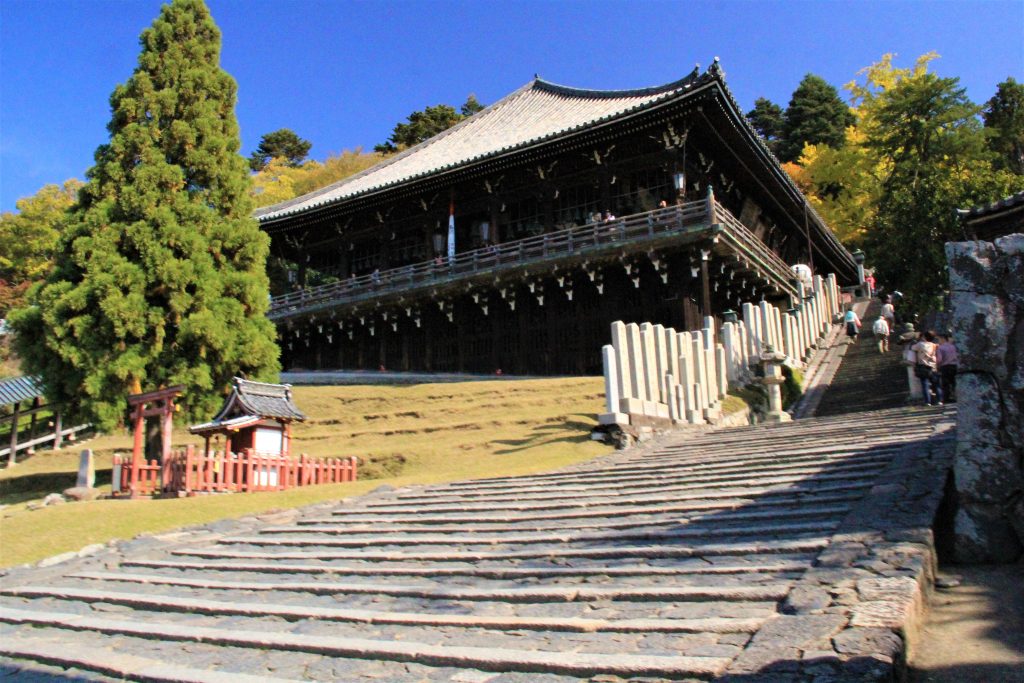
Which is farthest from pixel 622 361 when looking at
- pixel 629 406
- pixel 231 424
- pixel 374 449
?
pixel 231 424

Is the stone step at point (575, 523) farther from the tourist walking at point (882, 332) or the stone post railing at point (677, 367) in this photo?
the tourist walking at point (882, 332)

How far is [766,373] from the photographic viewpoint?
1662cm

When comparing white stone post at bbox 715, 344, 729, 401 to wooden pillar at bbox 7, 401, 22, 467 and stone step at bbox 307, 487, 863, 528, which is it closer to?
stone step at bbox 307, 487, 863, 528

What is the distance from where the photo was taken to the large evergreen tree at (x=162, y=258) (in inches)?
674

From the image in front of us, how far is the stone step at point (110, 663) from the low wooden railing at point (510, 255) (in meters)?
18.5

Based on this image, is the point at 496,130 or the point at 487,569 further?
the point at 496,130

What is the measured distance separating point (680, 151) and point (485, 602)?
20.5m

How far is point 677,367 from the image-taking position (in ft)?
50.3

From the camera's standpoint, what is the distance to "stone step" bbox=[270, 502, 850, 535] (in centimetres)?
632

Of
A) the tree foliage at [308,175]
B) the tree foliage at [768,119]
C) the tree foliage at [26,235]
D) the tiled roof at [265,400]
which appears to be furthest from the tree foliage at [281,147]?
the tiled roof at [265,400]

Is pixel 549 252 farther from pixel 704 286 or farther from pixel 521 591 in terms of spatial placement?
pixel 521 591

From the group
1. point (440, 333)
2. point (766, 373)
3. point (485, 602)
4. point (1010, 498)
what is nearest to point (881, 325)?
point (766, 373)

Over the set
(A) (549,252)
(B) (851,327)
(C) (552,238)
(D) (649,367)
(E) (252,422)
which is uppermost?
(C) (552,238)

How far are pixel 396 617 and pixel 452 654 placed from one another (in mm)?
1117
